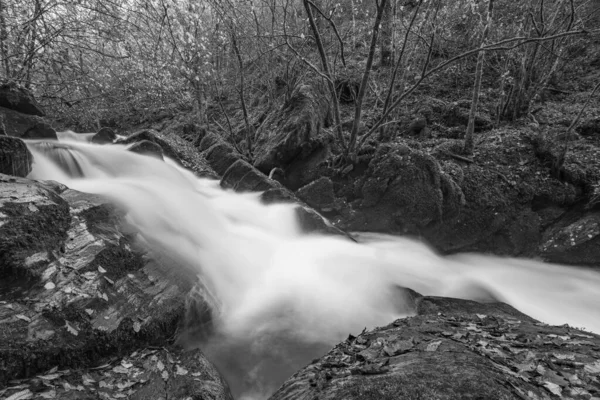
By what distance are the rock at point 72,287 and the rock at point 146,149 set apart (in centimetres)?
491

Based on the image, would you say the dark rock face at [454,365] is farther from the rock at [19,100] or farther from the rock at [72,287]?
the rock at [19,100]

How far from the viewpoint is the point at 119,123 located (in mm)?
20781

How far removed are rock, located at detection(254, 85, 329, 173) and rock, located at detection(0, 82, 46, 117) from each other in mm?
6178

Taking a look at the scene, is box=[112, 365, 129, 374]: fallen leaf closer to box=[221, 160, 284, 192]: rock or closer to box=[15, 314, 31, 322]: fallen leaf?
box=[15, 314, 31, 322]: fallen leaf

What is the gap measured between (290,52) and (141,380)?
988cm

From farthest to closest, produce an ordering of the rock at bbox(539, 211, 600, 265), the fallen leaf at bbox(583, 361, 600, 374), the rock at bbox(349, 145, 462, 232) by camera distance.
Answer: the rock at bbox(349, 145, 462, 232)
the rock at bbox(539, 211, 600, 265)
the fallen leaf at bbox(583, 361, 600, 374)

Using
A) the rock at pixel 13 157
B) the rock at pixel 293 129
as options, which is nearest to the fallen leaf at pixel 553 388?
the rock at pixel 13 157

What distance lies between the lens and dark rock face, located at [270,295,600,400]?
193 centimetres

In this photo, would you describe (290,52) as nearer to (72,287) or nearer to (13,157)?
(13,157)

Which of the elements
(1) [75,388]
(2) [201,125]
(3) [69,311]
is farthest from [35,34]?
(2) [201,125]

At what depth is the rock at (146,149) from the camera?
8.85 meters

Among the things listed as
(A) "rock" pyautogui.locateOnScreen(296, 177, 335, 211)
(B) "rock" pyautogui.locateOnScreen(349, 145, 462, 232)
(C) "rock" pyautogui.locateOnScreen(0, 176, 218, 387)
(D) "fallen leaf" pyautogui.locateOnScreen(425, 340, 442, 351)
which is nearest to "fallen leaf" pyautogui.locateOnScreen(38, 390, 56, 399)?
(C) "rock" pyautogui.locateOnScreen(0, 176, 218, 387)

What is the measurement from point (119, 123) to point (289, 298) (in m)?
20.8

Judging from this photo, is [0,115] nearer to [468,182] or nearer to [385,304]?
[385,304]
